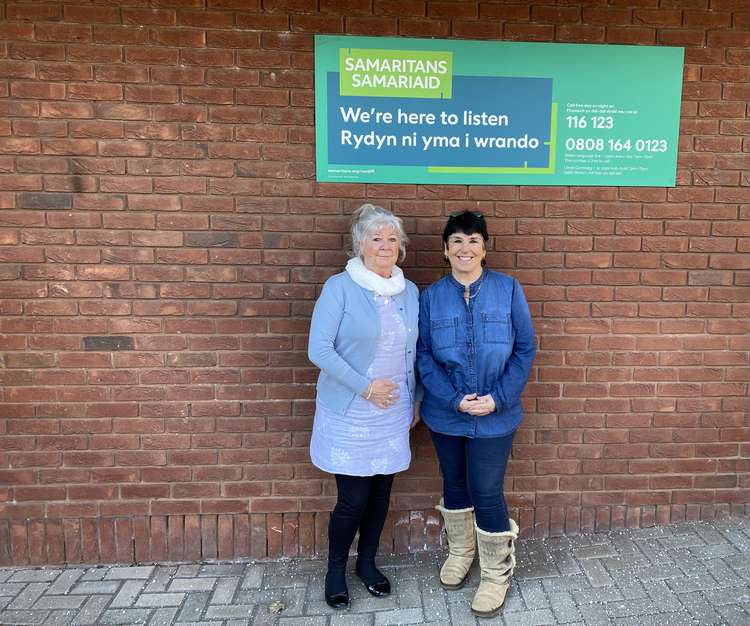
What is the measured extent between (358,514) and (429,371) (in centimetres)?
76

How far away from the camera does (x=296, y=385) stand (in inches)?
121

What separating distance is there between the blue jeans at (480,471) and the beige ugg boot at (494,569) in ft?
0.13

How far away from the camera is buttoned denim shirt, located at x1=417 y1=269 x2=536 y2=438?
256 cm

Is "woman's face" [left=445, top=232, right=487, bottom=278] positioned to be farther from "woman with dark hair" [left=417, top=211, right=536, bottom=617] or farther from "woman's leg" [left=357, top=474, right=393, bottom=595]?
"woman's leg" [left=357, top=474, right=393, bottom=595]

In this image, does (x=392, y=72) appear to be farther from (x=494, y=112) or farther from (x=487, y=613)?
(x=487, y=613)

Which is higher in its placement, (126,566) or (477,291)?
(477,291)

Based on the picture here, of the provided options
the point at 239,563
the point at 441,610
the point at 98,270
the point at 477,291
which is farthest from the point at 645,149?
the point at 239,563

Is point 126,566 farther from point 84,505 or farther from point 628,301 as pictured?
point 628,301

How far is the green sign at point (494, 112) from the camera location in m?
2.89

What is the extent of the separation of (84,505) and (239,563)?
35.4 inches

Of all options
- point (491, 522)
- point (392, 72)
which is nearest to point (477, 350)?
point (491, 522)

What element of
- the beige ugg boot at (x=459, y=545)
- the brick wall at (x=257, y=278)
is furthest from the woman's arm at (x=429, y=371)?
the beige ugg boot at (x=459, y=545)

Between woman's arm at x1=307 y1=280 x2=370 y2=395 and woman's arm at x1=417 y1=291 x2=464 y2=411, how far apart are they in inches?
12.2

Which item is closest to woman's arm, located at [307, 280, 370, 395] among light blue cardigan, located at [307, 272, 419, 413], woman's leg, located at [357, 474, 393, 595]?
light blue cardigan, located at [307, 272, 419, 413]
